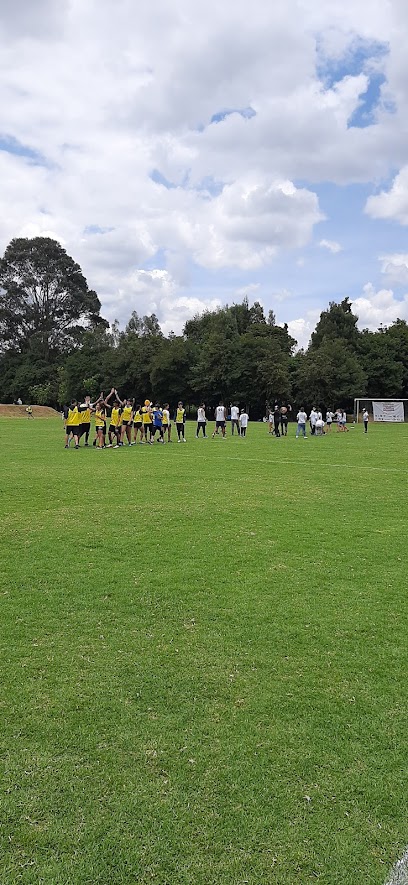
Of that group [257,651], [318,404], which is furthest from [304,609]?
[318,404]

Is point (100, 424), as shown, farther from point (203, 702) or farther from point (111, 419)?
point (203, 702)

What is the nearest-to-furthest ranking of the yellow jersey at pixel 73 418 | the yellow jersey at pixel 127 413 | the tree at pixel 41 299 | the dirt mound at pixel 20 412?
the yellow jersey at pixel 73 418
the yellow jersey at pixel 127 413
the dirt mound at pixel 20 412
the tree at pixel 41 299

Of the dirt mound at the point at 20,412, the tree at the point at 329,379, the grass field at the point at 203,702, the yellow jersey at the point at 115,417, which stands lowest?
the grass field at the point at 203,702

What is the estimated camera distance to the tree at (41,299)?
83.4 metres

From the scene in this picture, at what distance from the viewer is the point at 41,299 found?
85438 mm

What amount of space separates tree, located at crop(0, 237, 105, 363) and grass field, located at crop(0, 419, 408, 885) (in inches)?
3101

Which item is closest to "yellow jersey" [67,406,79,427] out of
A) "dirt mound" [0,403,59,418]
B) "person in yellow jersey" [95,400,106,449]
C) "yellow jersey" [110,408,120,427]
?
"person in yellow jersey" [95,400,106,449]

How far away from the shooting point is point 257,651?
477 cm

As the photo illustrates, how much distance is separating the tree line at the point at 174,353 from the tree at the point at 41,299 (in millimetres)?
141

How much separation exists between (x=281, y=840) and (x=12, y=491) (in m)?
9.66

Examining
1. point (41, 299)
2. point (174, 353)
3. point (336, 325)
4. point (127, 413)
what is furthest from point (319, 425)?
point (41, 299)

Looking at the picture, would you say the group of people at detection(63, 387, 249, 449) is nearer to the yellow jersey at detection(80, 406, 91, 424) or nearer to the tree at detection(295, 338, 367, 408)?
the yellow jersey at detection(80, 406, 91, 424)

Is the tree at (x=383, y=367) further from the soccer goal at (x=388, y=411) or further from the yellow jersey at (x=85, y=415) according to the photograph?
the yellow jersey at (x=85, y=415)

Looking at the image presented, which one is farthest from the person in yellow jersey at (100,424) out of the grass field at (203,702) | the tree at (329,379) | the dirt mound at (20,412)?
the tree at (329,379)
